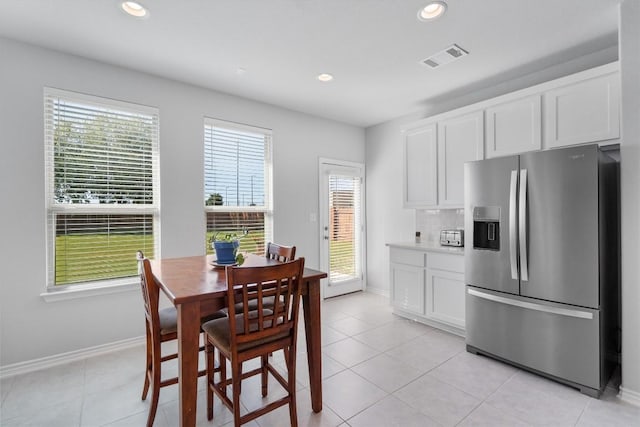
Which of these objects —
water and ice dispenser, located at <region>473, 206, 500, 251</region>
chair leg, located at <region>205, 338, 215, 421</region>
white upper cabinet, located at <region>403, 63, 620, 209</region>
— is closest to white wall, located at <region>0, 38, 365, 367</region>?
chair leg, located at <region>205, 338, 215, 421</region>

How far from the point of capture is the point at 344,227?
4.81m

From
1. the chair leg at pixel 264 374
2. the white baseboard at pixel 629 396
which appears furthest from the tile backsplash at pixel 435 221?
the chair leg at pixel 264 374

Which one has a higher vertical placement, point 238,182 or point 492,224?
point 238,182

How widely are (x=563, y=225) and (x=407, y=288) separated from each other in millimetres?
1773

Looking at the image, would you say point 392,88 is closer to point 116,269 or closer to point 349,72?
point 349,72

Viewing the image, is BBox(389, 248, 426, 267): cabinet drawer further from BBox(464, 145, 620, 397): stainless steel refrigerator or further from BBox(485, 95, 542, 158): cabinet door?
BBox(485, 95, 542, 158): cabinet door

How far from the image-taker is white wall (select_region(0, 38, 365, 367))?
8.11 ft

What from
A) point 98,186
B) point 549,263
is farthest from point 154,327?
point 549,263

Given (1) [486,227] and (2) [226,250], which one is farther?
(1) [486,227]

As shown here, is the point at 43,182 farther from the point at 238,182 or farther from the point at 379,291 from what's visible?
the point at 379,291

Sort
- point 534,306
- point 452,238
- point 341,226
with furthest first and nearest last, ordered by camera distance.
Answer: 1. point 341,226
2. point 452,238
3. point 534,306

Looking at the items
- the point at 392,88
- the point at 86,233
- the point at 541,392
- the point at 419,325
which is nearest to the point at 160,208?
the point at 86,233

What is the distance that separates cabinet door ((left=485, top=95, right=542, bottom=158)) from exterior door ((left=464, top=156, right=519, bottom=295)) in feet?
1.61

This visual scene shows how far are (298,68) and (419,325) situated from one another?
309 cm
